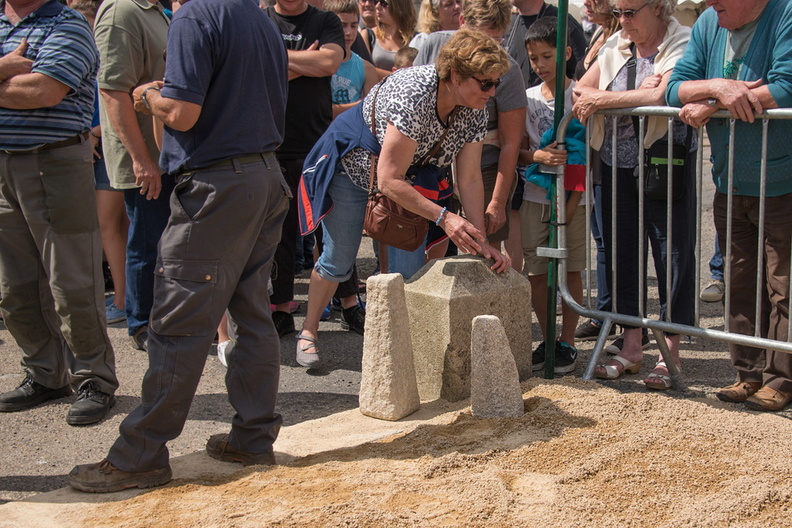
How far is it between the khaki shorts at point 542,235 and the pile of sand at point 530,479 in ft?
4.30

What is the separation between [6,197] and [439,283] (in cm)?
233

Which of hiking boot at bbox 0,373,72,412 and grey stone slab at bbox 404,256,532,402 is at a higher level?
grey stone slab at bbox 404,256,532,402

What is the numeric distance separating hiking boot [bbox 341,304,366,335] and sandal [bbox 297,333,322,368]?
771 millimetres

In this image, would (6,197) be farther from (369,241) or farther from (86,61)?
(369,241)

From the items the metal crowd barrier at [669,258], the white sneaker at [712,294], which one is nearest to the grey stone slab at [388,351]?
the metal crowd barrier at [669,258]

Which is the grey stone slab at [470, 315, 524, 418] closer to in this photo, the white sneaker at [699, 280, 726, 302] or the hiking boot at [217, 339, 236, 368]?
the hiking boot at [217, 339, 236, 368]

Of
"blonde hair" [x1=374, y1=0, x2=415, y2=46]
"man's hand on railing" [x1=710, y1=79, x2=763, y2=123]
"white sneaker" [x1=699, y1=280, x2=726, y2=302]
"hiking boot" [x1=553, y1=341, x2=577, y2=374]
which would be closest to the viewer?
"man's hand on railing" [x1=710, y1=79, x2=763, y2=123]

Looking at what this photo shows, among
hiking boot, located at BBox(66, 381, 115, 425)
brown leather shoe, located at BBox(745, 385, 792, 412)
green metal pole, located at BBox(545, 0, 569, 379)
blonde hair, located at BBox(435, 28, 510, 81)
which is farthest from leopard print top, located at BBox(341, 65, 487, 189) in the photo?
brown leather shoe, located at BBox(745, 385, 792, 412)

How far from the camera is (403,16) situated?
7.73 meters

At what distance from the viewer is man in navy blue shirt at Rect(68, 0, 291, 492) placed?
348 centimetres

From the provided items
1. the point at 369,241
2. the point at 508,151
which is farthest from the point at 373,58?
the point at 508,151

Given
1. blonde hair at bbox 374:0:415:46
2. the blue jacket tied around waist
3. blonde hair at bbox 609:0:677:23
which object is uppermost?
blonde hair at bbox 374:0:415:46

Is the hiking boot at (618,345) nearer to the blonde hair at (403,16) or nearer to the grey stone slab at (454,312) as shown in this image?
the grey stone slab at (454,312)

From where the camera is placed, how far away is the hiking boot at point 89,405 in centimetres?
462
